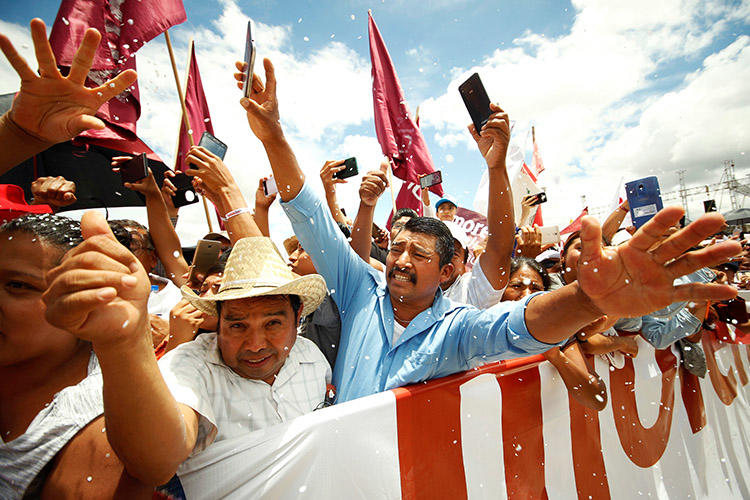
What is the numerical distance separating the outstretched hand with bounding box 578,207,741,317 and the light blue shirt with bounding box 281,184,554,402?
0.35 metres

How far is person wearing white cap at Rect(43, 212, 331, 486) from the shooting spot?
2.49ft

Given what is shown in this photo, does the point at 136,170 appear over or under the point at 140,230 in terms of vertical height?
over

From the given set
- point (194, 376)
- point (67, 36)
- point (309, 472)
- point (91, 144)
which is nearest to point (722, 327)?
point (309, 472)

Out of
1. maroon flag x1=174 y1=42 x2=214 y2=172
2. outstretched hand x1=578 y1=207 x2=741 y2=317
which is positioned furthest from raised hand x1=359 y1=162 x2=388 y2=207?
maroon flag x1=174 y1=42 x2=214 y2=172

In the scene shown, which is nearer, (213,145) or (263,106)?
(263,106)

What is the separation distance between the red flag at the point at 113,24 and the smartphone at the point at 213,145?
2311mm

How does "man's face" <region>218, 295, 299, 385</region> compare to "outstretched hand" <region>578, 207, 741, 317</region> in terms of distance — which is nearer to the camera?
"outstretched hand" <region>578, 207, 741, 317</region>

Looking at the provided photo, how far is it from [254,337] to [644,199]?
317cm

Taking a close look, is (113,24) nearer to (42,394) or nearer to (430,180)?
(430,180)

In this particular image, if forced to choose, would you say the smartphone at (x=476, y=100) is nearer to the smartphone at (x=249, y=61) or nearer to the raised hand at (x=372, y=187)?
the raised hand at (x=372, y=187)

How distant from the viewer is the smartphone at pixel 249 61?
1868 mm

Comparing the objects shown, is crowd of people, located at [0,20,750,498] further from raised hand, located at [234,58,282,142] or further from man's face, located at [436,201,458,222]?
man's face, located at [436,201,458,222]

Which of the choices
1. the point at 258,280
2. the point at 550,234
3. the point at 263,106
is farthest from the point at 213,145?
the point at 550,234

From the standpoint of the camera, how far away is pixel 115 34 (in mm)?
3979
